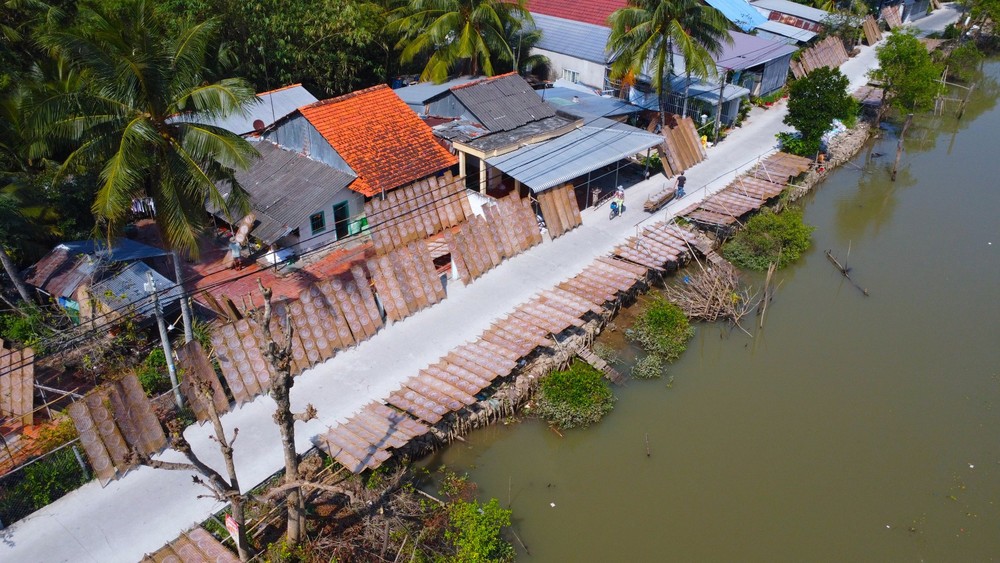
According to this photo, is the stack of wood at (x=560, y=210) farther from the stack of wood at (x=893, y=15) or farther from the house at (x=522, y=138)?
the stack of wood at (x=893, y=15)

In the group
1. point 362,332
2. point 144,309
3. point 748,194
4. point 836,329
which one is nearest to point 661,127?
point 748,194

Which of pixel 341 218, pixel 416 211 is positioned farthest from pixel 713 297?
pixel 341 218

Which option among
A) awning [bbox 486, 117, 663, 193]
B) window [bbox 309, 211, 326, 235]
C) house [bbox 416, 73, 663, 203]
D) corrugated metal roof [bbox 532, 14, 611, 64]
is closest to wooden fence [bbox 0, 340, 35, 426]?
window [bbox 309, 211, 326, 235]

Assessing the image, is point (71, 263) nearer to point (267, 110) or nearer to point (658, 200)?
point (267, 110)

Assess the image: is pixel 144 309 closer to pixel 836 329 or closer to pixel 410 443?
pixel 410 443

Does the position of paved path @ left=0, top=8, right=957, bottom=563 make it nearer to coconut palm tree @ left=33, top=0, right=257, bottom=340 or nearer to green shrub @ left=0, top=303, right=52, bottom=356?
coconut palm tree @ left=33, top=0, right=257, bottom=340
